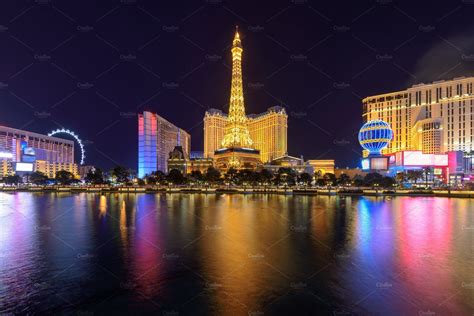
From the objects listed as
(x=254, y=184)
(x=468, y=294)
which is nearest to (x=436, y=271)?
(x=468, y=294)

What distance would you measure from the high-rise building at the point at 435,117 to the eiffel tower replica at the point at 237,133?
52.0 meters

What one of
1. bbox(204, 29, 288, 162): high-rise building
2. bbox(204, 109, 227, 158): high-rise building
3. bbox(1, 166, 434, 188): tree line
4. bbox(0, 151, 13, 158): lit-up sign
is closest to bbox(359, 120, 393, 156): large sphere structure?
bbox(1, 166, 434, 188): tree line

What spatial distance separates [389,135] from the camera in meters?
82.6

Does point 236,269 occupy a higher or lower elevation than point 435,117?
lower

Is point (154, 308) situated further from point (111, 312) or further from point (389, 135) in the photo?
point (389, 135)

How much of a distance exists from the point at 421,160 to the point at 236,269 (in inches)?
3246

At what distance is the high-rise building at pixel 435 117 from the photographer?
91.4 m

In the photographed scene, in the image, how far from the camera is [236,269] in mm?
12023

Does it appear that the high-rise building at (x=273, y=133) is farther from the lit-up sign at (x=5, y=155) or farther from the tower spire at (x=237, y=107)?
the lit-up sign at (x=5, y=155)

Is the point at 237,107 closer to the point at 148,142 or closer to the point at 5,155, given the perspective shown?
the point at 148,142

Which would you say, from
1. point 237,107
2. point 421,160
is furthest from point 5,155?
point 421,160

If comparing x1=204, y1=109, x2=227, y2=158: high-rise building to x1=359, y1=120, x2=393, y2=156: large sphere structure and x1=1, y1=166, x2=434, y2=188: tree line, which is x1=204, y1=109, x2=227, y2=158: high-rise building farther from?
x1=359, y1=120, x2=393, y2=156: large sphere structure

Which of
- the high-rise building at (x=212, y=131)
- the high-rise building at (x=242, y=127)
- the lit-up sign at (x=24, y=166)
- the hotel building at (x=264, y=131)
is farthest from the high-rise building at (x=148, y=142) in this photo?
the lit-up sign at (x=24, y=166)

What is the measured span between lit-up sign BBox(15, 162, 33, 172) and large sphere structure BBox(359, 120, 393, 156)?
4437 inches
